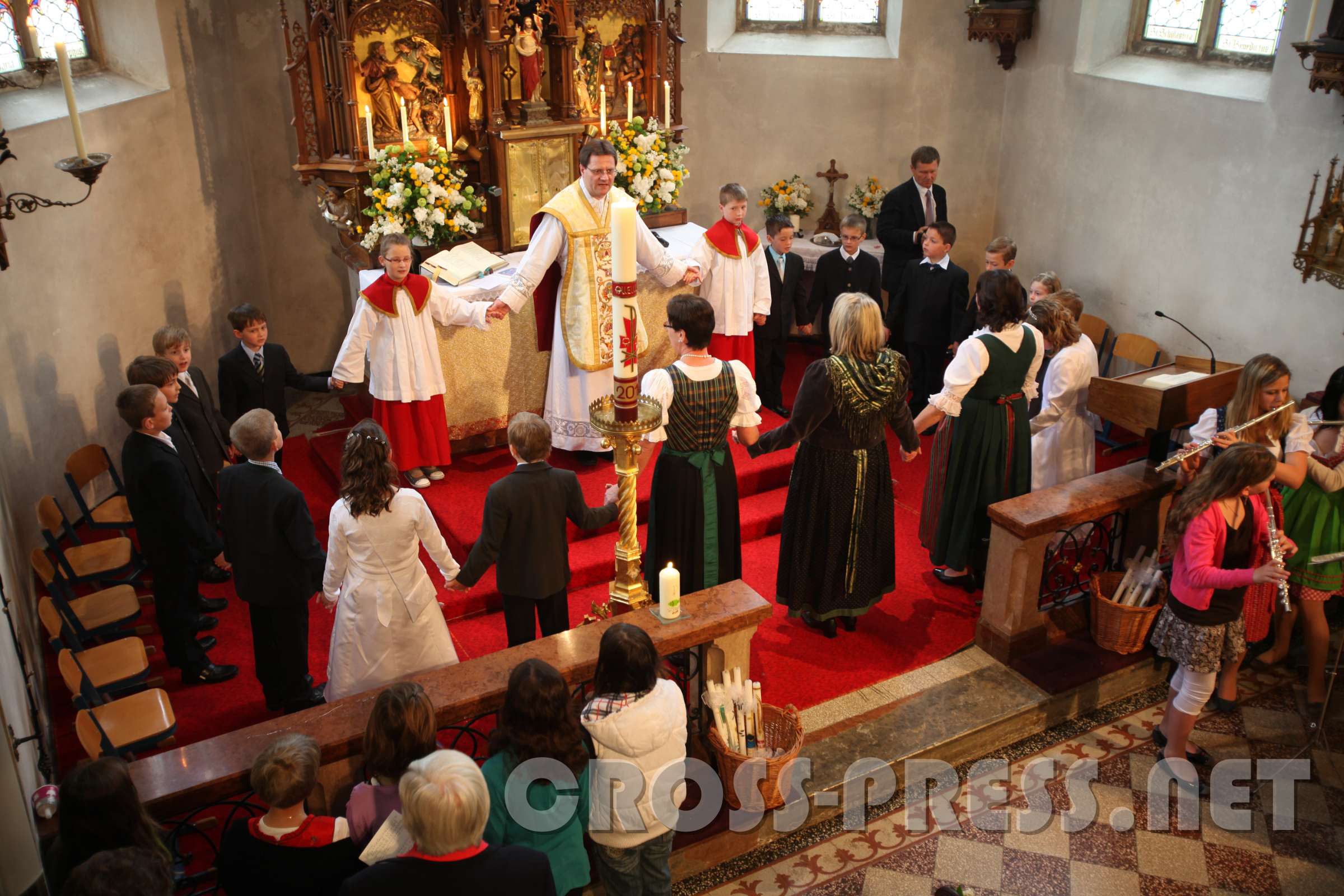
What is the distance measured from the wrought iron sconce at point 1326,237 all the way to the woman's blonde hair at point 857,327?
11.2 ft

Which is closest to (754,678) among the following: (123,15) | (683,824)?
(683,824)

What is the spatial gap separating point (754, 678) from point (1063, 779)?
1471mm

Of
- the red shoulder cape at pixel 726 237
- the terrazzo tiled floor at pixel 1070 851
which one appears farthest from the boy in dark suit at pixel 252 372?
the terrazzo tiled floor at pixel 1070 851

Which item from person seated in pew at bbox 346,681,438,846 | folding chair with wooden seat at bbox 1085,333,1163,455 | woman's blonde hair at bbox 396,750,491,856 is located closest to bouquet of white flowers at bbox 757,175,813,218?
folding chair with wooden seat at bbox 1085,333,1163,455

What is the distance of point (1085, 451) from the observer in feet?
19.9

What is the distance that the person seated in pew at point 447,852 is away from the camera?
2.84 meters

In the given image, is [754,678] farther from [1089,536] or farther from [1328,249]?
[1328,249]

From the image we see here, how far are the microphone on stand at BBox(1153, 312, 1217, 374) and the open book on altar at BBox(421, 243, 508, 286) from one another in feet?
14.1

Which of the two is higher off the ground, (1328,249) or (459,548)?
(1328,249)

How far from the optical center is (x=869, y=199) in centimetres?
976

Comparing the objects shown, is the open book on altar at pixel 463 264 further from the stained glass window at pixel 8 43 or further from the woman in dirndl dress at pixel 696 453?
the stained glass window at pixel 8 43

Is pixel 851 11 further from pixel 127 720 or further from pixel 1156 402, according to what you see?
pixel 127 720

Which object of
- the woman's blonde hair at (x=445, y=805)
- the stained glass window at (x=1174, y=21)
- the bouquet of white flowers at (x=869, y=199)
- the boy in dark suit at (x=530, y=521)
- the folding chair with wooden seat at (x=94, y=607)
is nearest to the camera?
the woman's blonde hair at (x=445, y=805)

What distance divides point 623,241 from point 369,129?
3823mm
